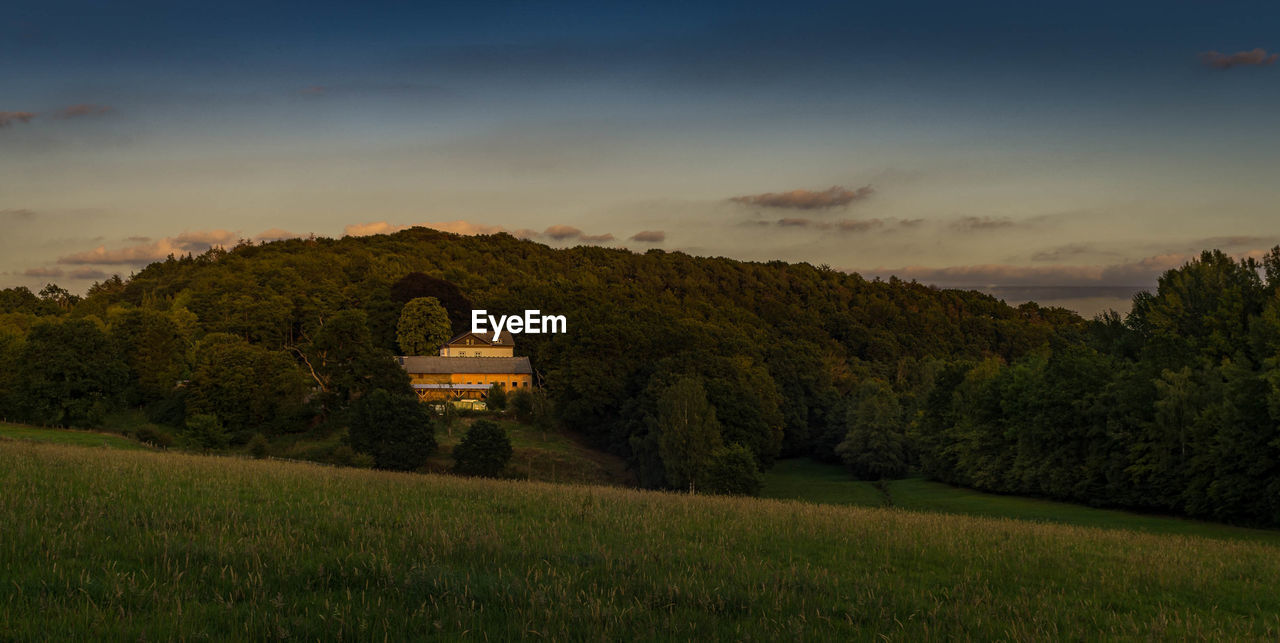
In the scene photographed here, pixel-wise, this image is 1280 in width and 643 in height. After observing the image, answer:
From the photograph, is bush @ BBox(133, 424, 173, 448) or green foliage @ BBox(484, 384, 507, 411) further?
green foliage @ BBox(484, 384, 507, 411)

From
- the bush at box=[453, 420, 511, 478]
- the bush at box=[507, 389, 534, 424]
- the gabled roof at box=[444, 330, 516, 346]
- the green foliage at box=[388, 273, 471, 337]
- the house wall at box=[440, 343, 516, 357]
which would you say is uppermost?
the green foliage at box=[388, 273, 471, 337]

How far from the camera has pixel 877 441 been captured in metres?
87.6

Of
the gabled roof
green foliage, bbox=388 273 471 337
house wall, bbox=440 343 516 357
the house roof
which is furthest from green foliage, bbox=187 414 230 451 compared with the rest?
green foliage, bbox=388 273 471 337

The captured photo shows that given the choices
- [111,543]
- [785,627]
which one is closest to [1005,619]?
[785,627]

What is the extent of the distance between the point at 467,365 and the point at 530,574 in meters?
96.1

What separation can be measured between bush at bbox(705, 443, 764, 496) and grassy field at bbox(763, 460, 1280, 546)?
4.68m

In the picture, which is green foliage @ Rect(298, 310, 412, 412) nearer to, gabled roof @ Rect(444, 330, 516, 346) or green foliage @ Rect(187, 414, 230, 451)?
green foliage @ Rect(187, 414, 230, 451)

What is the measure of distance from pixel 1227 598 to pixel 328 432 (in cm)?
7800

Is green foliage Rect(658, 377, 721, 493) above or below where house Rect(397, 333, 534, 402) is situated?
below

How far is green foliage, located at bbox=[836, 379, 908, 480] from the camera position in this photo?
87.7m

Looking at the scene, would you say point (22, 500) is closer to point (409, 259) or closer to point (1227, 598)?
point (1227, 598)

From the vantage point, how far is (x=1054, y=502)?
57375 mm

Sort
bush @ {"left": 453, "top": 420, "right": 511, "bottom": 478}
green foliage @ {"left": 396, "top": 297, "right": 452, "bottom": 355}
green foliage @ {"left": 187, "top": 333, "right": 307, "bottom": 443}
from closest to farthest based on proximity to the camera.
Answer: bush @ {"left": 453, "top": 420, "right": 511, "bottom": 478} < green foliage @ {"left": 187, "top": 333, "right": 307, "bottom": 443} < green foliage @ {"left": 396, "top": 297, "right": 452, "bottom": 355}

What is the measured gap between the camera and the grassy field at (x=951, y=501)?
4107 cm
